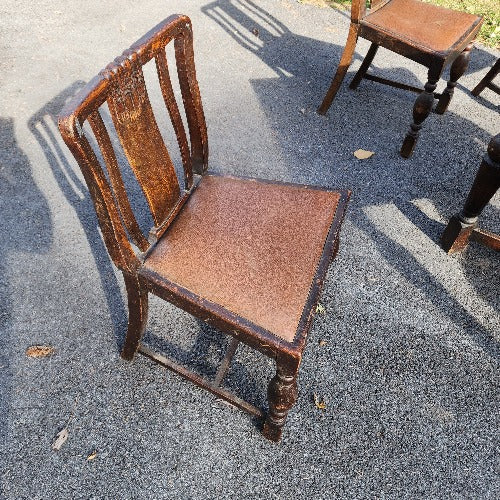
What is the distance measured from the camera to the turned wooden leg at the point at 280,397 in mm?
1398

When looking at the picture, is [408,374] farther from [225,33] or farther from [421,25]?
[225,33]

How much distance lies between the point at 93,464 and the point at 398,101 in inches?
128

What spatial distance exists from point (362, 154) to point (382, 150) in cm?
16

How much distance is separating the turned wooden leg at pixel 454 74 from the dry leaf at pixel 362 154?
2.60 feet

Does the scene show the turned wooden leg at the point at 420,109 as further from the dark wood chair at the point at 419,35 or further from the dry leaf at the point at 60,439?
the dry leaf at the point at 60,439

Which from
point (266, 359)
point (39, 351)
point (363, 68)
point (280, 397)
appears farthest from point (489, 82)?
point (39, 351)

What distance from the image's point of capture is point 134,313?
1717 millimetres

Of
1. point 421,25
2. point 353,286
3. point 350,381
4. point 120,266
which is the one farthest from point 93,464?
point 421,25

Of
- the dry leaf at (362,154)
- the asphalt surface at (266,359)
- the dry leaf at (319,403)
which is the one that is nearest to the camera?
the asphalt surface at (266,359)

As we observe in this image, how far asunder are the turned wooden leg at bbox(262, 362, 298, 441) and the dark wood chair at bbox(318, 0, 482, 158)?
6.70 ft

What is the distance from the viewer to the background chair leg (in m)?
3.36

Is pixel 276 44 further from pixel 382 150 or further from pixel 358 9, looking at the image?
pixel 382 150

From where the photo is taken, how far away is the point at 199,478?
166 cm

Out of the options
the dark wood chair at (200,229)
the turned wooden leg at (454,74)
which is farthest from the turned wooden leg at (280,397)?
the turned wooden leg at (454,74)
